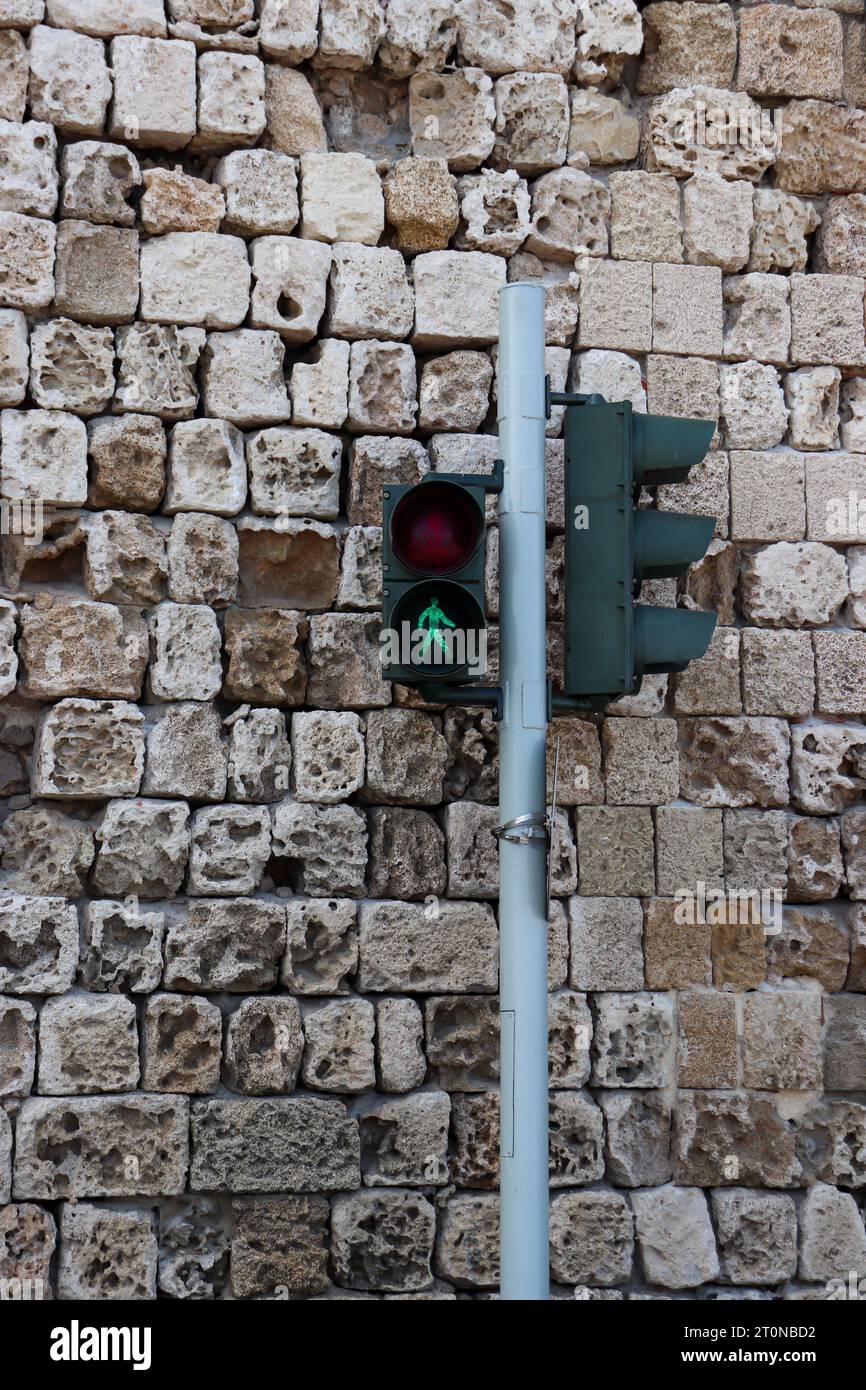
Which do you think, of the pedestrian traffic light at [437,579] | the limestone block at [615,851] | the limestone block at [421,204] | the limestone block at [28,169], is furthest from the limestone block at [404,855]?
the limestone block at [28,169]

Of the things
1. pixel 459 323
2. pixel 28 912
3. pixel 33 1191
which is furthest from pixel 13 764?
pixel 459 323

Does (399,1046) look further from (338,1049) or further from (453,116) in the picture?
(453,116)

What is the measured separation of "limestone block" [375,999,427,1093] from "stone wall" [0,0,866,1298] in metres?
0.02

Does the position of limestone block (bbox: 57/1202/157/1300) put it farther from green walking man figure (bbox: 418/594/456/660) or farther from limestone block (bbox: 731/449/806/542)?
limestone block (bbox: 731/449/806/542)

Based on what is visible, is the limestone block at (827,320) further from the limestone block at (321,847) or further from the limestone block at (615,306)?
the limestone block at (321,847)

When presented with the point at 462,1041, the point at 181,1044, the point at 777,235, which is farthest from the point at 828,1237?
the point at 777,235

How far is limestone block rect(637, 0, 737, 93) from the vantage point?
20.4 feet

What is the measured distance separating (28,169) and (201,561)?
1.44 m

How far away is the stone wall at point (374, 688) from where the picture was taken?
535 centimetres

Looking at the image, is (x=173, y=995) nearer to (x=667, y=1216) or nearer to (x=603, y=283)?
(x=667, y=1216)

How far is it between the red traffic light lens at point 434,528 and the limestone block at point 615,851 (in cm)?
127

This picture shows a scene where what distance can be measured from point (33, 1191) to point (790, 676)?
3075 millimetres

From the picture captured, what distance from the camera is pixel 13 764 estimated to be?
550 centimetres

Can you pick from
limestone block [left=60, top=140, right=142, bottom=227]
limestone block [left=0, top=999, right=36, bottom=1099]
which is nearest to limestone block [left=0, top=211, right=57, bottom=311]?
limestone block [left=60, top=140, right=142, bottom=227]
